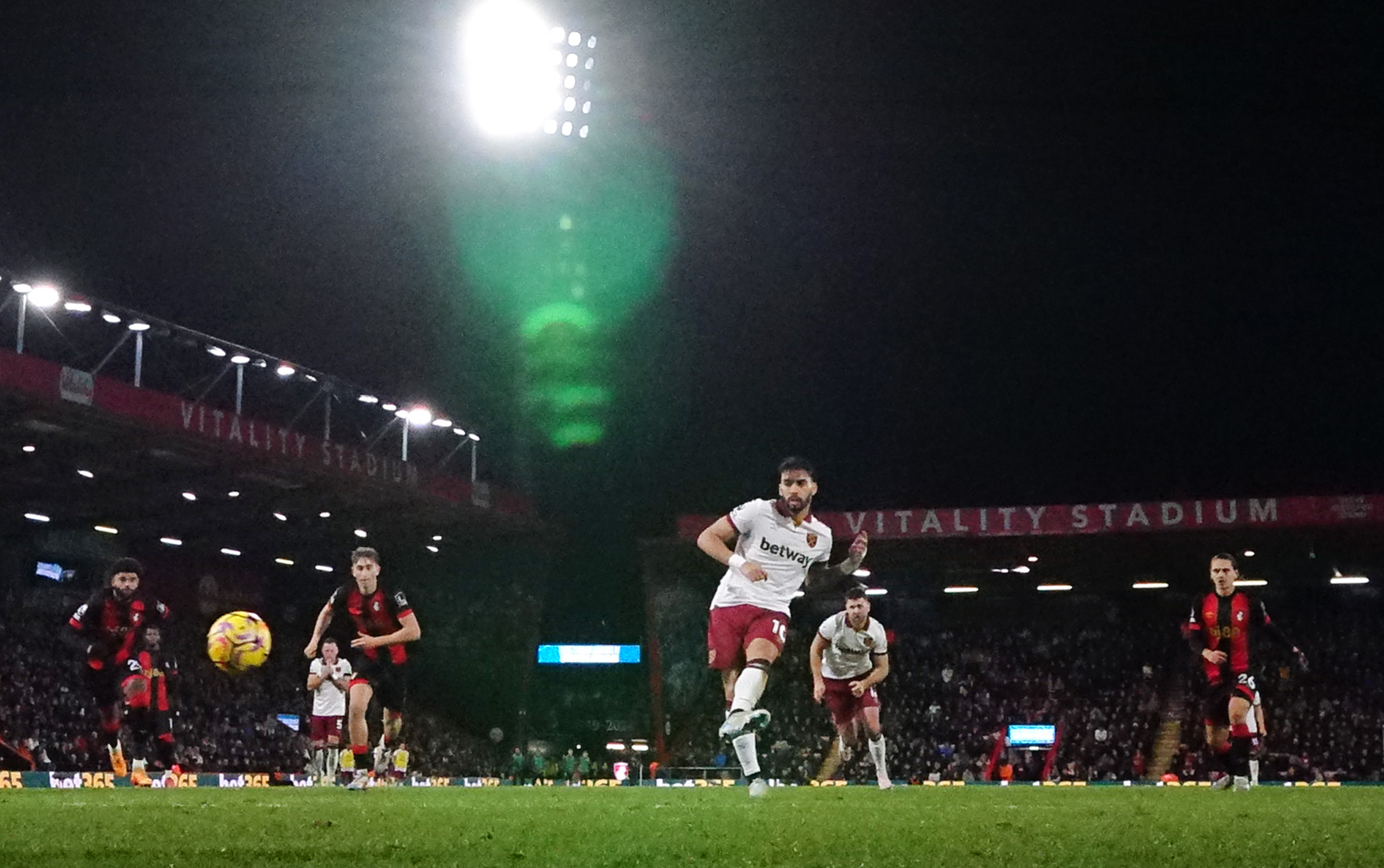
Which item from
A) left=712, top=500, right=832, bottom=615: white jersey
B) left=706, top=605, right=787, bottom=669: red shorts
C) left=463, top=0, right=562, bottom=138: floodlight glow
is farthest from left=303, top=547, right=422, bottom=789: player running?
left=463, top=0, right=562, bottom=138: floodlight glow

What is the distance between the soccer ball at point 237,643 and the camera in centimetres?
1518

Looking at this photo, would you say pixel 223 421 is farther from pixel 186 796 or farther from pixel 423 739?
pixel 186 796

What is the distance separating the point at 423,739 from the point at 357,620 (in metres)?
36.2

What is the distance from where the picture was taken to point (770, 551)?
12320 mm

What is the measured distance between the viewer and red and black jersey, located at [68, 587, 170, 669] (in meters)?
15.2

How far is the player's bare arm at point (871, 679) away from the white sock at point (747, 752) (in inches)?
242

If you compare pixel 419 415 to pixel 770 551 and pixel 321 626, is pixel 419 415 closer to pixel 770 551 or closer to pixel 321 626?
pixel 321 626

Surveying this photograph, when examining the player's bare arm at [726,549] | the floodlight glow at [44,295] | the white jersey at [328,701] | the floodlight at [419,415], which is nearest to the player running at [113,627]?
the white jersey at [328,701]

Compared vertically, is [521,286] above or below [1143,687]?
above

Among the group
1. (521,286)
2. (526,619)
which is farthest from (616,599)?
(521,286)

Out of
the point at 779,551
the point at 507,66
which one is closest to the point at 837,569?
the point at 779,551

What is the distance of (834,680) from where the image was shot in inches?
732

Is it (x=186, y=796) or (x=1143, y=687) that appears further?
(x=1143, y=687)

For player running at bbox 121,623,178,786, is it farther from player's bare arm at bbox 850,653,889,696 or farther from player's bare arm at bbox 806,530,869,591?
player's bare arm at bbox 850,653,889,696
